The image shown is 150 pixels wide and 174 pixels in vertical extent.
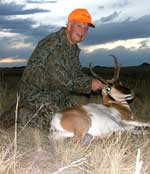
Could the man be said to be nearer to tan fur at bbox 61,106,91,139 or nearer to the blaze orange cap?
the blaze orange cap

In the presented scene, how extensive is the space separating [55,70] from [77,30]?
62 cm

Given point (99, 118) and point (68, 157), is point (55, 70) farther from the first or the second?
point (68, 157)

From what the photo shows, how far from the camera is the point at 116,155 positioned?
5.40 m

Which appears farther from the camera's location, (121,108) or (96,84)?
(121,108)

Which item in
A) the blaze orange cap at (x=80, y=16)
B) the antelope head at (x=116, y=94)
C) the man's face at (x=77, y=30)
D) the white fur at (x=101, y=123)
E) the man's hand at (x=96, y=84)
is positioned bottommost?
the white fur at (x=101, y=123)

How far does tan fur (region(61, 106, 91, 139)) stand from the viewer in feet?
23.5

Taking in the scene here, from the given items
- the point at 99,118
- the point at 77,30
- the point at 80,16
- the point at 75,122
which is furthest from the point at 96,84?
the point at 75,122

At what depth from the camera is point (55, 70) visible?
7922 mm

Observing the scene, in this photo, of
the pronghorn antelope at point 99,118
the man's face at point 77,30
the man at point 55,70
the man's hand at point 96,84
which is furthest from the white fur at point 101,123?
the man's face at point 77,30

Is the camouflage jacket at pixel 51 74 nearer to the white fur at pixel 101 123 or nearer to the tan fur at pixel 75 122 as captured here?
the white fur at pixel 101 123

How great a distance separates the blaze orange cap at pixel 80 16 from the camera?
7.80 meters

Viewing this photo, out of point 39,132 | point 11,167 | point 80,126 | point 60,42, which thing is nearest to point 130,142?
point 80,126

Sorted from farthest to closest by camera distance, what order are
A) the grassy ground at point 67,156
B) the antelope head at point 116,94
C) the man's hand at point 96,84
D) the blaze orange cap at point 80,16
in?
the antelope head at point 116,94 < the man's hand at point 96,84 < the blaze orange cap at point 80,16 < the grassy ground at point 67,156

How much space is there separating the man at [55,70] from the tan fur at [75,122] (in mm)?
580
